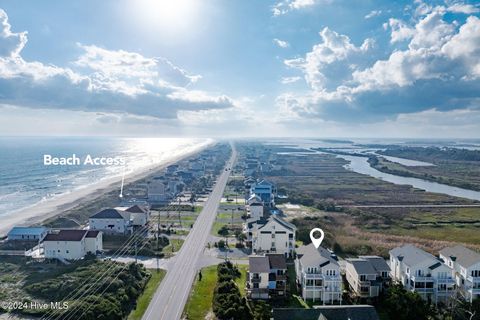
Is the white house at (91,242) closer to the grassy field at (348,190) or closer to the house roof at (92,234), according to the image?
the house roof at (92,234)

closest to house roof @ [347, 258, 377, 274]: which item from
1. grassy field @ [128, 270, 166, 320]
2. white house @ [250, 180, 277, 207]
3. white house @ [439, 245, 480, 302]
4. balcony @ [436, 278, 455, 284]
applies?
balcony @ [436, 278, 455, 284]

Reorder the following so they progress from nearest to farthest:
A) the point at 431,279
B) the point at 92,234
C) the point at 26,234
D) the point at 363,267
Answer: the point at 431,279
the point at 363,267
the point at 92,234
the point at 26,234

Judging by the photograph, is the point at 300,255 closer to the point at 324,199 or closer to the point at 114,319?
the point at 114,319

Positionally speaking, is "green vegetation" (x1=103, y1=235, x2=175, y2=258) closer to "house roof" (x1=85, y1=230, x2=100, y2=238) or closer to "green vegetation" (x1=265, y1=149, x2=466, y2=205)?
"house roof" (x1=85, y1=230, x2=100, y2=238)

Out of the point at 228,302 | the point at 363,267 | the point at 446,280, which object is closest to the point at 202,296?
the point at 228,302

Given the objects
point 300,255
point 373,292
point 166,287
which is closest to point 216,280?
point 166,287

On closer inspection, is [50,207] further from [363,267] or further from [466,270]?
[466,270]

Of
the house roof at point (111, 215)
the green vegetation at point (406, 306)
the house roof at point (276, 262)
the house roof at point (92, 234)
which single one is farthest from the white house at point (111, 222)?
the green vegetation at point (406, 306)
